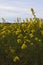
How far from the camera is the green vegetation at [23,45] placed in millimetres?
4543

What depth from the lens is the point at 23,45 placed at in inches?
181

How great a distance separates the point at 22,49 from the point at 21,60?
0.62ft

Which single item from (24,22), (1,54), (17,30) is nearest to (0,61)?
(1,54)

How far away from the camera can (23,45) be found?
4.61m

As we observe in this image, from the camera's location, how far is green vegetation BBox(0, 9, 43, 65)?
454cm

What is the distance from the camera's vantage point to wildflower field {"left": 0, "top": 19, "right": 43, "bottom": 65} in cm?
454

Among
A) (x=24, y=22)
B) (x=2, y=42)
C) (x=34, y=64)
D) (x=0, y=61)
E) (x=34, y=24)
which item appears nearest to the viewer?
(x=34, y=64)

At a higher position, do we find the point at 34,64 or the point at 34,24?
the point at 34,24

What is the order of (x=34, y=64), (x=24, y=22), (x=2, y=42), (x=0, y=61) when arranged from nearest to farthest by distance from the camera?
(x=34, y=64)
(x=0, y=61)
(x=2, y=42)
(x=24, y=22)

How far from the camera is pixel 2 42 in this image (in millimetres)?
5094

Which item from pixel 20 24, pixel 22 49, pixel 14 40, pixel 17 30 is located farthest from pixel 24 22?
pixel 22 49

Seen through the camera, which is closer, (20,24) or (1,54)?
(1,54)

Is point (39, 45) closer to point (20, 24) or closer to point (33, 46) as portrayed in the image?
point (33, 46)

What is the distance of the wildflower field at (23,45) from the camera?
4.54m
